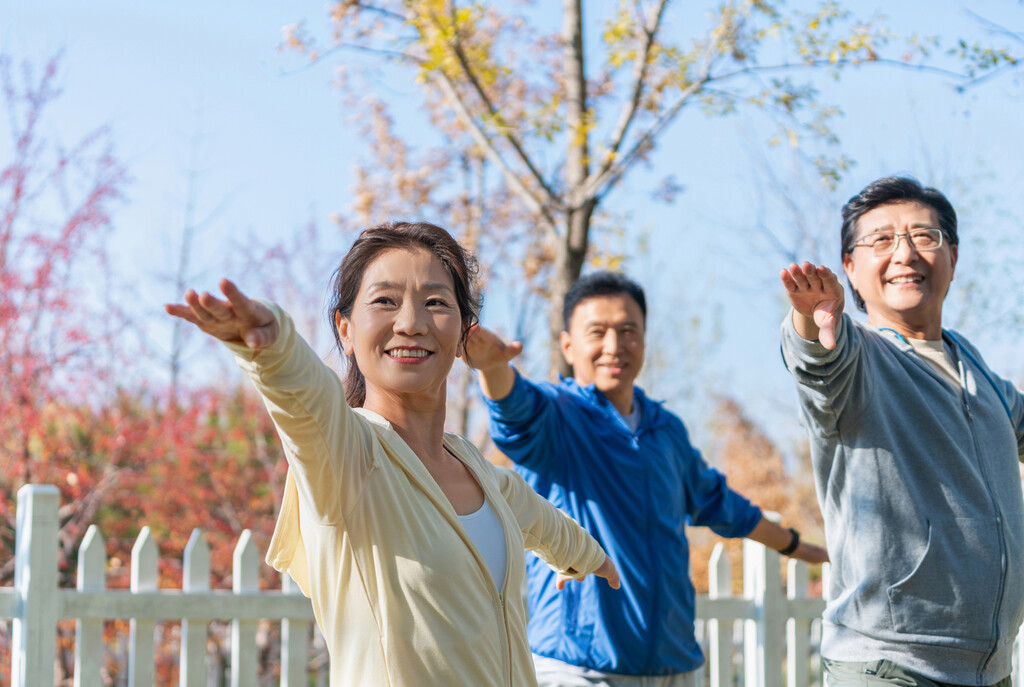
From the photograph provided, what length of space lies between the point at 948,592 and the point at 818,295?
→ 0.81 m

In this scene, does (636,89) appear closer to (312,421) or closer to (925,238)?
(925,238)

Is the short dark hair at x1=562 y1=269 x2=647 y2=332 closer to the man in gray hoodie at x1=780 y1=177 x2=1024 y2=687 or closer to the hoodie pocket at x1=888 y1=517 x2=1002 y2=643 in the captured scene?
the man in gray hoodie at x1=780 y1=177 x2=1024 y2=687

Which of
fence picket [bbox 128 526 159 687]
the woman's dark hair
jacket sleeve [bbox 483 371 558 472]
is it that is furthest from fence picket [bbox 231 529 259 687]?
the woman's dark hair

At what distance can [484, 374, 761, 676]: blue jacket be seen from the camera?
275 cm

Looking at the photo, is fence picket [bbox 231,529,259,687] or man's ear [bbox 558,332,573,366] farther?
fence picket [bbox 231,529,259,687]

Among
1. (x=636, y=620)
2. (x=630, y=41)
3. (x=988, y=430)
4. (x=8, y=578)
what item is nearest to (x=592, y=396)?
(x=636, y=620)

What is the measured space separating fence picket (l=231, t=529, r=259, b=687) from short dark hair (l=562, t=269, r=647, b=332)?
1.60m

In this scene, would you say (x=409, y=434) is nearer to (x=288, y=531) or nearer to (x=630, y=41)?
(x=288, y=531)

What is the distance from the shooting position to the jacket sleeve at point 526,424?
107 inches

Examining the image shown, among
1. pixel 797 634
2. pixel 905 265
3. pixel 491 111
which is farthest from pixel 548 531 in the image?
pixel 491 111

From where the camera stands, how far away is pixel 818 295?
207 centimetres

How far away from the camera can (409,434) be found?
67.5 inches

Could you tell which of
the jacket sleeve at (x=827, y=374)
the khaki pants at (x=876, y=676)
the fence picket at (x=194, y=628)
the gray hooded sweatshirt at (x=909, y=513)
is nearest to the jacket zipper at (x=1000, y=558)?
the gray hooded sweatshirt at (x=909, y=513)

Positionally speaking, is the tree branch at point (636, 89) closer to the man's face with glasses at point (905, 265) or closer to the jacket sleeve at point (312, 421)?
the man's face with glasses at point (905, 265)
